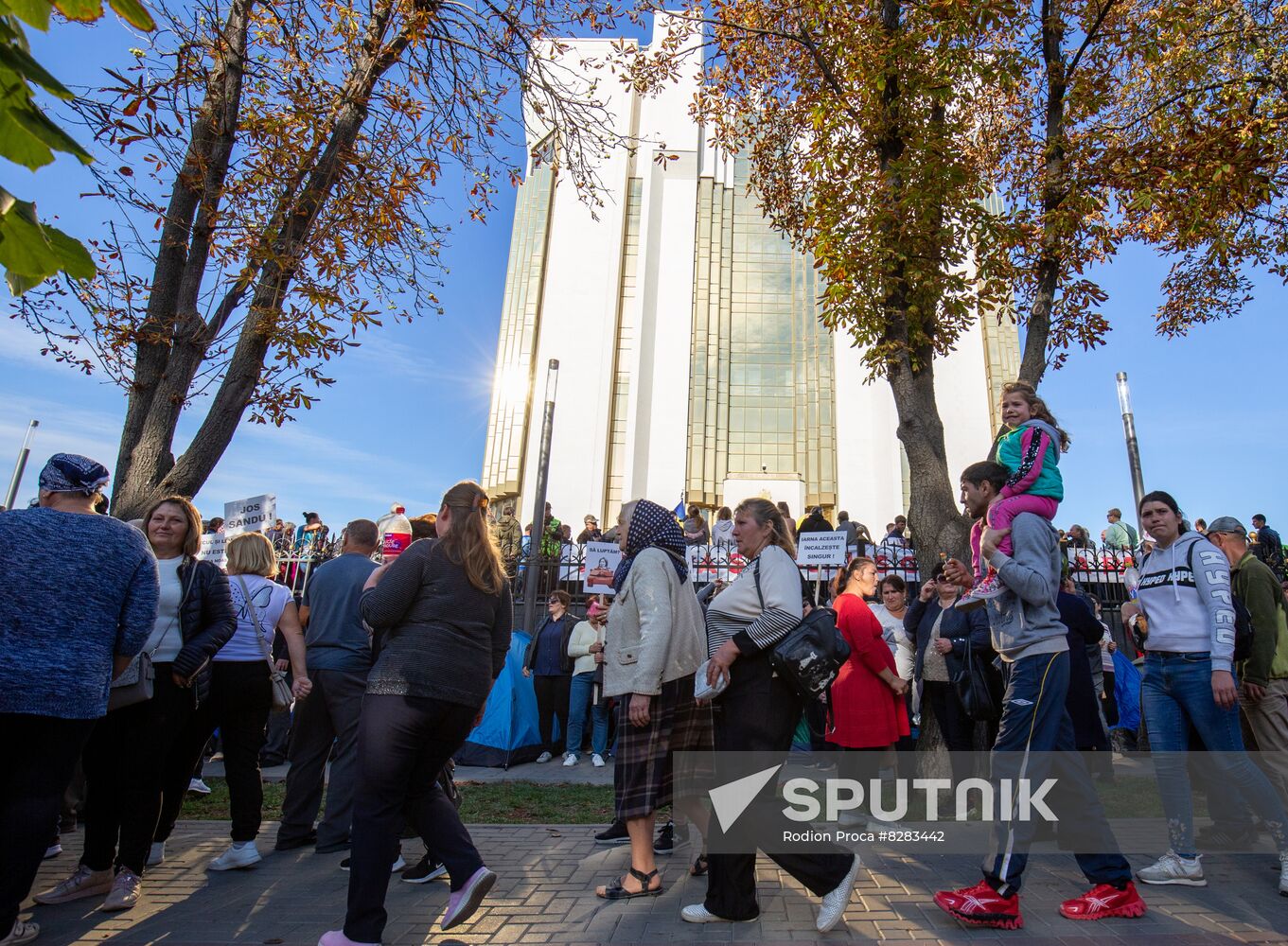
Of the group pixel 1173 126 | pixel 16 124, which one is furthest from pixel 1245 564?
pixel 16 124

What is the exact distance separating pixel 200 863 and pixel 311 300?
13.2 feet

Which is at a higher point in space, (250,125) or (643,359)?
(643,359)

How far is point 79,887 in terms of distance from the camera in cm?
389

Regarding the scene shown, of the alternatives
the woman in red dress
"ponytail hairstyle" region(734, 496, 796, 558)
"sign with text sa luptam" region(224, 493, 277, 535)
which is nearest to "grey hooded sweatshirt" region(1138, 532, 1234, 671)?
the woman in red dress

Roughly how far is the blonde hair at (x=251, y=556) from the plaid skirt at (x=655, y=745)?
2637 millimetres

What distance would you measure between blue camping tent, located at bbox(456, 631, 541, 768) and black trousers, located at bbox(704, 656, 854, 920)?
537 cm

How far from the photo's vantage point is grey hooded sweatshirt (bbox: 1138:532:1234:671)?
162 inches

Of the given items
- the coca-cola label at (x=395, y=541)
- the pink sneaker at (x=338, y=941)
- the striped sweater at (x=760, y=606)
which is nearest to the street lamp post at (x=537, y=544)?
the coca-cola label at (x=395, y=541)

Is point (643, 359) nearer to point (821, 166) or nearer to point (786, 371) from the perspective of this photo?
point (786, 371)

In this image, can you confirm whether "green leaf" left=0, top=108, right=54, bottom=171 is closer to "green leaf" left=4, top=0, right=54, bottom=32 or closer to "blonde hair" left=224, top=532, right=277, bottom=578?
"green leaf" left=4, top=0, right=54, bottom=32

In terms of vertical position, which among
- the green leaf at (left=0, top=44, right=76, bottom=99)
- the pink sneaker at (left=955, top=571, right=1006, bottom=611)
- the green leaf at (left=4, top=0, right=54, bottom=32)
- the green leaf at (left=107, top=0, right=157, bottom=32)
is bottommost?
the pink sneaker at (left=955, top=571, right=1006, bottom=611)

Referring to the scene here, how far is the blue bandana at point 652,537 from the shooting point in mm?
4250

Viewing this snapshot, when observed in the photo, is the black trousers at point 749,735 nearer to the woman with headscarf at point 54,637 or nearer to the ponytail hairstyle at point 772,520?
the ponytail hairstyle at point 772,520

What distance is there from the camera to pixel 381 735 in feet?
10.6
